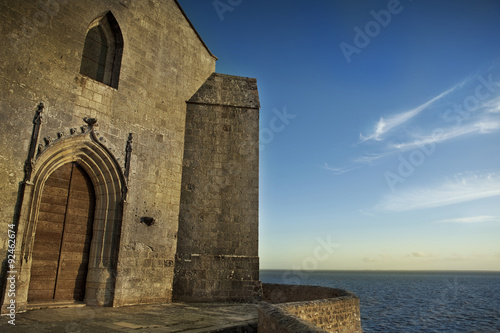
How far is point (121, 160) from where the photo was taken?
8.28 m

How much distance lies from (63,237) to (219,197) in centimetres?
412

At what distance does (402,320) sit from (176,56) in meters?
22.4

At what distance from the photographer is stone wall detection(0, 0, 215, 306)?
663 centimetres

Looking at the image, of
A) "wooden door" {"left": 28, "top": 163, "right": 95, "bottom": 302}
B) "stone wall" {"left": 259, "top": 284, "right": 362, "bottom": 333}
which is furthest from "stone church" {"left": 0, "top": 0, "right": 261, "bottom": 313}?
"stone wall" {"left": 259, "top": 284, "right": 362, "bottom": 333}

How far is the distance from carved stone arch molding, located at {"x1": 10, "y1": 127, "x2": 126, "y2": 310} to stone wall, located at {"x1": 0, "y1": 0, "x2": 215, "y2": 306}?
41mm

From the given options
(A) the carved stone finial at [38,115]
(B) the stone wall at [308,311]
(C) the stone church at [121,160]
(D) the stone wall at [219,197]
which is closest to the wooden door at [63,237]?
(C) the stone church at [121,160]

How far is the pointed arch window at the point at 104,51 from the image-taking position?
843 centimetres

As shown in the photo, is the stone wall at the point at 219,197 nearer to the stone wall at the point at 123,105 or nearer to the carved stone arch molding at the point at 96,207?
the stone wall at the point at 123,105

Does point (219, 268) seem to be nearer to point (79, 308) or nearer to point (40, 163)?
point (79, 308)

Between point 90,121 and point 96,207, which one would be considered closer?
point 90,121

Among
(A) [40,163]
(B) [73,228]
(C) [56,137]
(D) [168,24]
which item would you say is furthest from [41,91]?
(D) [168,24]

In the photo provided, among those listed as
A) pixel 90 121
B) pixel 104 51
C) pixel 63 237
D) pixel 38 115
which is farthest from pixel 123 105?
pixel 63 237

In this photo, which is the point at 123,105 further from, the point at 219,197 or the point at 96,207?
the point at 219,197

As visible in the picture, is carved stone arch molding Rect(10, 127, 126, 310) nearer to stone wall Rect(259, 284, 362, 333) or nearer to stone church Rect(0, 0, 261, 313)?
stone church Rect(0, 0, 261, 313)
